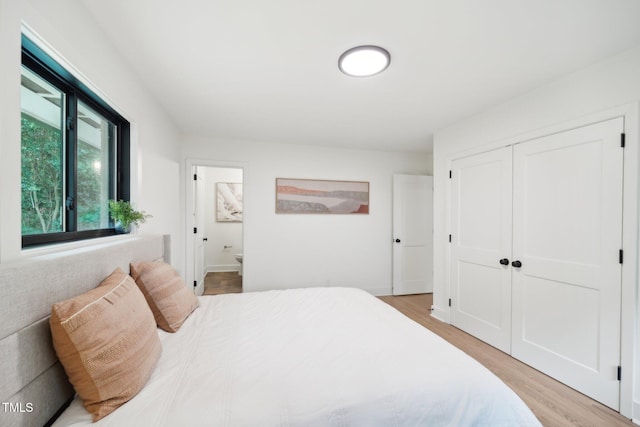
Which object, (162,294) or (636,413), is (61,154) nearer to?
(162,294)

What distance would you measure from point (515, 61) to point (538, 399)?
2402 mm

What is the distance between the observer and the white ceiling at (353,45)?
4.36ft

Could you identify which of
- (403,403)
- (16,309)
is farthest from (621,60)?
(16,309)

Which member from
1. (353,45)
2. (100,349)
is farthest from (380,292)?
(100,349)

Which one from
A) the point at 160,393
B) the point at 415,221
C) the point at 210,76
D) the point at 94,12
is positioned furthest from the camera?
the point at 415,221

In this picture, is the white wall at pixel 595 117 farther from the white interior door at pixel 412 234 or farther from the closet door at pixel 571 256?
the white interior door at pixel 412 234

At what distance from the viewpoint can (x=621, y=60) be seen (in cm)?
170

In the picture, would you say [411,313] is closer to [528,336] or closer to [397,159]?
[528,336]

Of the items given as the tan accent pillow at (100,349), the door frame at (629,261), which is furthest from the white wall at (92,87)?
the door frame at (629,261)

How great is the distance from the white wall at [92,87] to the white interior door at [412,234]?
3261 mm

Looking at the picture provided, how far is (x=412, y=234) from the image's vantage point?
4.22 m

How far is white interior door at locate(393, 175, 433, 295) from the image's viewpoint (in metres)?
4.16

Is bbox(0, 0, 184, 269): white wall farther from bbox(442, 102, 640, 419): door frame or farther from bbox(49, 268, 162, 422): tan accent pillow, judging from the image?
bbox(442, 102, 640, 419): door frame

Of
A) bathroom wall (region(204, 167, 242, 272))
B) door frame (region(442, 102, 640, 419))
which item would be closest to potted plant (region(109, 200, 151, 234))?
door frame (region(442, 102, 640, 419))
